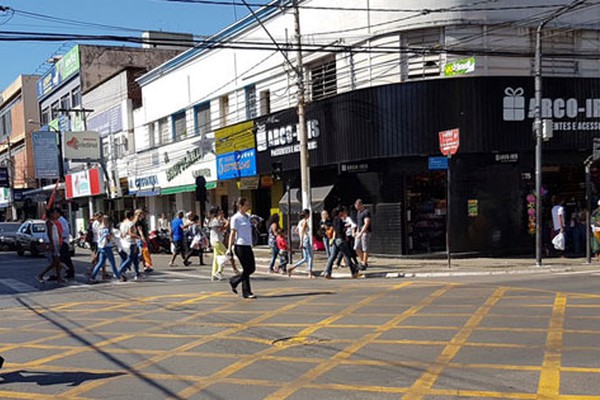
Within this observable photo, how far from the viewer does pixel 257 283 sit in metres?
14.2

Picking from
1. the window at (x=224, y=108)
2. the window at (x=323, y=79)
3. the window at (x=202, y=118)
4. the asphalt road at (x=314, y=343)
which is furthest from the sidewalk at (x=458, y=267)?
the window at (x=202, y=118)

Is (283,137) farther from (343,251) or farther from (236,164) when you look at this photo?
(343,251)

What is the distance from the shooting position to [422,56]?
18.4 m

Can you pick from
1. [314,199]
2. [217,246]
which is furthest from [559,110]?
[217,246]

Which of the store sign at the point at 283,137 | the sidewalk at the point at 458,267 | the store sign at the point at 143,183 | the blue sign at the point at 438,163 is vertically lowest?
the sidewalk at the point at 458,267

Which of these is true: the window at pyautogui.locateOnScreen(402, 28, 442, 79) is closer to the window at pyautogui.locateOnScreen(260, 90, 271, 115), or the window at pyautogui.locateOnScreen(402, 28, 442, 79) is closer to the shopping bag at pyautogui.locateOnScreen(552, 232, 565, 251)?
the shopping bag at pyautogui.locateOnScreen(552, 232, 565, 251)

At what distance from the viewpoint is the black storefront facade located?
17859mm

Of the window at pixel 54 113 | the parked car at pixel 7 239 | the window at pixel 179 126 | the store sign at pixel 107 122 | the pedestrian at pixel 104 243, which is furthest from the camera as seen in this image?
the window at pixel 54 113

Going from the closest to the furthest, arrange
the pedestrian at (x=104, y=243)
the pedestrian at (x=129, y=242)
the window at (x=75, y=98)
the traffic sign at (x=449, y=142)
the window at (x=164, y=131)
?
the pedestrian at (x=104, y=243)
the pedestrian at (x=129, y=242)
the traffic sign at (x=449, y=142)
the window at (x=164, y=131)
the window at (x=75, y=98)

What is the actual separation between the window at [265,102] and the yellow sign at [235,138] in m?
0.69

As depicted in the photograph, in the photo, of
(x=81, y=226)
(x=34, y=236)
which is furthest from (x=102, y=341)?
(x=81, y=226)

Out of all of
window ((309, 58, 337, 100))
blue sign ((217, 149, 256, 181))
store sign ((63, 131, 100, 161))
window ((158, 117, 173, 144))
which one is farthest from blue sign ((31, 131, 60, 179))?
window ((309, 58, 337, 100))

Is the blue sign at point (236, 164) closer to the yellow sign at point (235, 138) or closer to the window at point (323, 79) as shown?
the yellow sign at point (235, 138)

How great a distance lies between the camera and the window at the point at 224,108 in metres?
27.7
